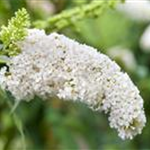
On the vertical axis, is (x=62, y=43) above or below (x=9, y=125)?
below

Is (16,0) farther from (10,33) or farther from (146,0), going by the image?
(146,0)

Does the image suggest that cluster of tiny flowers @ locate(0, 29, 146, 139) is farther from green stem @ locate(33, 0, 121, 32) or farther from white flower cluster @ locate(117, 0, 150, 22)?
white flower cluster @ locate(117, 0, 150, 22)

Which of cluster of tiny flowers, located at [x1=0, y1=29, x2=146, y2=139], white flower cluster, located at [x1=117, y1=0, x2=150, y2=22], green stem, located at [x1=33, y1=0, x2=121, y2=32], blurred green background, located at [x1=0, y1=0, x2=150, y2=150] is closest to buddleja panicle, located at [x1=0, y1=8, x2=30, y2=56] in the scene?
cluster of tiny flowers, located at [x1=0, y1=29, x2=146, y2=139]

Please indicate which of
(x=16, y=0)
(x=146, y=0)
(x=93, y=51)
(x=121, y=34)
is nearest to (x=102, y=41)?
(x=146, y=0)

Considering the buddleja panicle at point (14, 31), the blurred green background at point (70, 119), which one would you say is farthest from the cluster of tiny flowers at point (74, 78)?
the blurred green background at point (70, 119)

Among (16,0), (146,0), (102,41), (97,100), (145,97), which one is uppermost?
(146,0)

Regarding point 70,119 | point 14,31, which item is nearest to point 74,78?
point 14,31

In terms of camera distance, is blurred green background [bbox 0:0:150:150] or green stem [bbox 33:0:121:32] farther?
blurred green background [bbox 0:0:150:150]

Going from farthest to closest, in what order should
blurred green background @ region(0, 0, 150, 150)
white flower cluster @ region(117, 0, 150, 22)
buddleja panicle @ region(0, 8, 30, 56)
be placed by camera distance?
white flower cluster @ region(117, 0, 150, 22), blurred green background @ region(0, 0, 150, 150), buddleja panicle @ region(0, 8, 30, 56)
